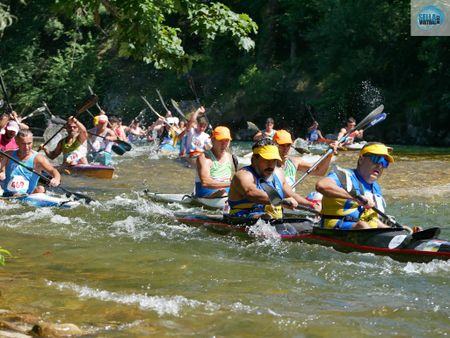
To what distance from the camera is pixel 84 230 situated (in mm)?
9523

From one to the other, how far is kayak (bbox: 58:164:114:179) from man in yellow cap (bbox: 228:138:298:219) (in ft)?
20.9

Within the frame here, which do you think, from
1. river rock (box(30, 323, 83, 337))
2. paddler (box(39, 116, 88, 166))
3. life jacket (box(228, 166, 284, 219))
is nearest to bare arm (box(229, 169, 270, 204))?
life jacket (box(228, 166, 284, 219))

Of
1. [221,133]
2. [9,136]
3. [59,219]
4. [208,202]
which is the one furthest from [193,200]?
[9,136]

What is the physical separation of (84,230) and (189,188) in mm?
5727

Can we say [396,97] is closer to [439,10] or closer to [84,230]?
[439,10]

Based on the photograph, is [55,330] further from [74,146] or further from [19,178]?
[74,146]

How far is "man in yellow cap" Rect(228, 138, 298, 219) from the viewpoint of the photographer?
8.51m

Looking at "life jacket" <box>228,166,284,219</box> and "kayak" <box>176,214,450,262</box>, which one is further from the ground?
"life jacket" <box>228,166,284,219</box>

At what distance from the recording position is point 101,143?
693 inches

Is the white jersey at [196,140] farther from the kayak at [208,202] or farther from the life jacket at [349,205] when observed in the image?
the life jacket at [349,205]

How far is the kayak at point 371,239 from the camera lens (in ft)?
24.2

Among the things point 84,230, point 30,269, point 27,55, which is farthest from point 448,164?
point 27,55

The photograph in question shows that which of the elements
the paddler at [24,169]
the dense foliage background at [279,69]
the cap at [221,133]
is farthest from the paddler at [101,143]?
the cap at [221,133]

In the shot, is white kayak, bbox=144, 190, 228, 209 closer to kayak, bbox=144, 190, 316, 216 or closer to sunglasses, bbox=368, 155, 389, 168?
kayak, bbox=144, 190, 316, 216
